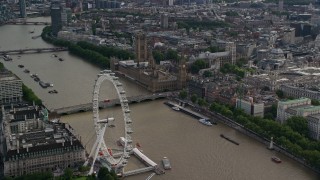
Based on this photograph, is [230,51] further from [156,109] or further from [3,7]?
[3,7]

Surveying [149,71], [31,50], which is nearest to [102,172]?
[149,71]

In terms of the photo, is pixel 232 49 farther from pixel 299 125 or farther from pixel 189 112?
pixel 299 125

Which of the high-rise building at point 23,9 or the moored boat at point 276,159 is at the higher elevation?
the high-rise building at point 23,9

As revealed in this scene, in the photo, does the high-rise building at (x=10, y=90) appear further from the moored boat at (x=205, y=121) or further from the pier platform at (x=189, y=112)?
the moored boat at (x=205, y=121)

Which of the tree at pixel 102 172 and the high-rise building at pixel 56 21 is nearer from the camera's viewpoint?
the tree at pixel 102 172

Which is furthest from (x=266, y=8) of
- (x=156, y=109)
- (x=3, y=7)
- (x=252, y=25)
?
(x=156, y=109)

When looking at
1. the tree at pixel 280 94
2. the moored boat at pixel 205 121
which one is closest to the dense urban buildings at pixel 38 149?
the moored boat at pixel 205 121

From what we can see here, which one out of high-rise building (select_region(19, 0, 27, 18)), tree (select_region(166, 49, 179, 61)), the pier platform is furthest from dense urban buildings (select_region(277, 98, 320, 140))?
high-rise building (select_region(19, 0, 27, 18))
